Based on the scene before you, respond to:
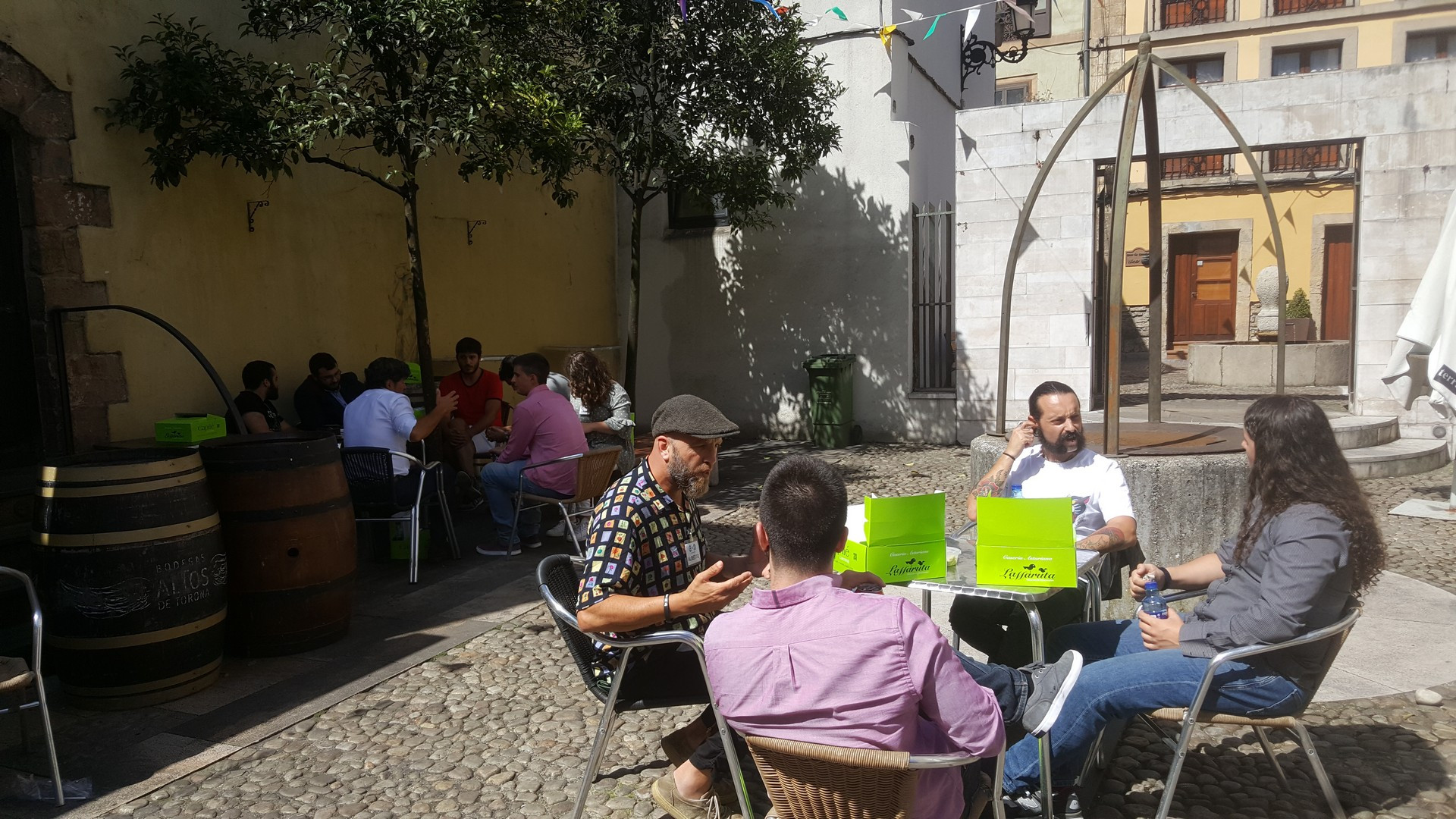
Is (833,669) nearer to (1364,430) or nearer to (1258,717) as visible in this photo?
(1258,717)

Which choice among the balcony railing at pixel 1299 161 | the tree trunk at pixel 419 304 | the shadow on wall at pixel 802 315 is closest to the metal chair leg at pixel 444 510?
the tree trunk at pixel 419 304

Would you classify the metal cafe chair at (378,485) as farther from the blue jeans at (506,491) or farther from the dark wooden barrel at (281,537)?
the dark wooden barrel at (281,537)

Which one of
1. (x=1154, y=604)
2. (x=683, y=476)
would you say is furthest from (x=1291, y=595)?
(x=683, y=476)

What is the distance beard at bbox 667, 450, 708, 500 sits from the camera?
9.52ft

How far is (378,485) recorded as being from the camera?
19.3 feet

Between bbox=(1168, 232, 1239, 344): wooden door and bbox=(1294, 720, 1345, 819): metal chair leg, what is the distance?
821 inches

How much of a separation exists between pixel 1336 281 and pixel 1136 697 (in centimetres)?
2134

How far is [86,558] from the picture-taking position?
3.83 m

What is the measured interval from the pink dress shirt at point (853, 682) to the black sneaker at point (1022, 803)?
73 cm

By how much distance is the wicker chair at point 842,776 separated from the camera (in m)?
1.97

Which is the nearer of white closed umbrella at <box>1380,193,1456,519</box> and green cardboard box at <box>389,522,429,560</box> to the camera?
green cardboard box at <box>389,522,429,560</box>

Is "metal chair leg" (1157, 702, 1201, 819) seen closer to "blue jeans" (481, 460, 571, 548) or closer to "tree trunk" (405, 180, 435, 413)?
"blue jeans" (481, 460, 571, 548)

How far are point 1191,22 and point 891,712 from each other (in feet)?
79.1

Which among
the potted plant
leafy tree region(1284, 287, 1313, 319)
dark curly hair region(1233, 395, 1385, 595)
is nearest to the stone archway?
dark curly hair region(1233, 395, 1385, 595)
